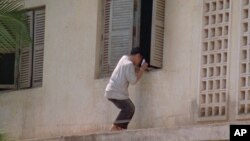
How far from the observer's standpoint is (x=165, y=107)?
24828 millimetres

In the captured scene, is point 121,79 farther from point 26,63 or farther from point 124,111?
point 26,63

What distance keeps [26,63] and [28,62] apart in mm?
77

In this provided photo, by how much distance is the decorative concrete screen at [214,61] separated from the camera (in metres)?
23.9

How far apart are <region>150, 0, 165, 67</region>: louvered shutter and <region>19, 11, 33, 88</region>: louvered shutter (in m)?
3.68

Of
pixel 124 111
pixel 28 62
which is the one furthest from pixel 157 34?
pixel 28 62

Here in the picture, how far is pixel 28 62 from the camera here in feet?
92.5

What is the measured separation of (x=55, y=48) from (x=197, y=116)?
166 inches

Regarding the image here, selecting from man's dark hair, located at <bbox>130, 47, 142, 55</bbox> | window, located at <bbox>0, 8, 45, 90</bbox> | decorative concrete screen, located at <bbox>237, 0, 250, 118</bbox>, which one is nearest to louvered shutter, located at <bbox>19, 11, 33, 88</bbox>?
window, located at <bbox>0, 8, 45, 90</bbox>

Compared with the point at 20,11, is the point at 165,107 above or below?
below

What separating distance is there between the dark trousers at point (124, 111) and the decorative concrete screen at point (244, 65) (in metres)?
2.07

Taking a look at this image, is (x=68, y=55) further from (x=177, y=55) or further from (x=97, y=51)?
(x=177, y=55)

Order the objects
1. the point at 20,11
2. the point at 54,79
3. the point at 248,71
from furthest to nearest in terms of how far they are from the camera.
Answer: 1. the point at 54,79
2. the point at 20,11
3. the point at 248,71

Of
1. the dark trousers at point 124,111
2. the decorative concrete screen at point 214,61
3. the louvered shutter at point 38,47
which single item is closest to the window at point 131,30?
the dark trousers at point 124,111

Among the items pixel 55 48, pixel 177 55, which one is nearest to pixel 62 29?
pixel 55 48
